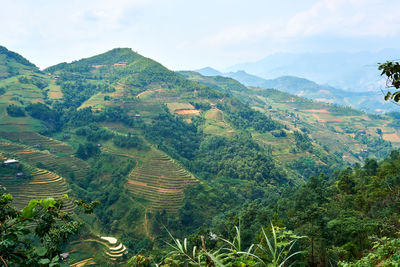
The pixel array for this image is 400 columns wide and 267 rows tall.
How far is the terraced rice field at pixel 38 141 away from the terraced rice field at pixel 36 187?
34.9 feet

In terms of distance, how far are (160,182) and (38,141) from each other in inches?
1002

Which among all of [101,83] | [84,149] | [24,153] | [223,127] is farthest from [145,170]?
[101,83]

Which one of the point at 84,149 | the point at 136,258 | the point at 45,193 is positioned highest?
the point at 136,258

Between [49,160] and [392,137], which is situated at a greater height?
[49,160]

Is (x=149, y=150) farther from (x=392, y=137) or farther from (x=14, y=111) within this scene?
(x=392, y=137)

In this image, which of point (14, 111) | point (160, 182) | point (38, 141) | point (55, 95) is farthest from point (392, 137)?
point (14, 111)

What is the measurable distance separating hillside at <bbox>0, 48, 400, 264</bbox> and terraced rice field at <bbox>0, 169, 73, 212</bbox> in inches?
5.9

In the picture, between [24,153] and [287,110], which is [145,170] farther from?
[287,110]

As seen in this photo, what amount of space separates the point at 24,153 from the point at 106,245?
22521 mm

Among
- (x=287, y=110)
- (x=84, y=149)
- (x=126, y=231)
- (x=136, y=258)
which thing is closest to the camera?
(x=136, y=258)

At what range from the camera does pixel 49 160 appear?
4247cm

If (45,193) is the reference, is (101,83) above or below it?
above

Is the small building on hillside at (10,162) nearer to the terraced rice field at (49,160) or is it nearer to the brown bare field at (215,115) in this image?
the terraced rice field at (49,160)

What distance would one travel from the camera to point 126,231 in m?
33.5
